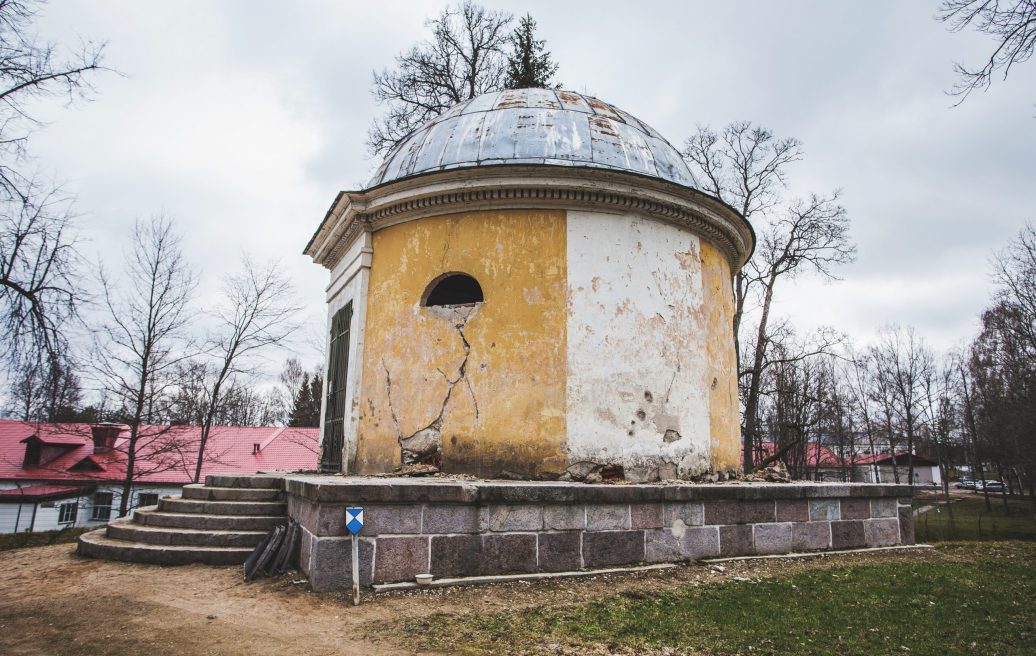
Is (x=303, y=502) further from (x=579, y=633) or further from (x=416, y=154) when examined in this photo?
(x=416, y=154)

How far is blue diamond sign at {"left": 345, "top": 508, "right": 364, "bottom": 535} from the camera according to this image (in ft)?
16.3

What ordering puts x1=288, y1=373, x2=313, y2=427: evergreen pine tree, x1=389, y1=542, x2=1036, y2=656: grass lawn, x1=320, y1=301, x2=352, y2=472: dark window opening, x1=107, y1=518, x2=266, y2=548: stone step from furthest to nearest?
x1=288, y1=373, x2=313, y2=427: evergreen pine tree
x1=320, y1=301, x2=352, y2=472: dark window opening
x1=107, y1=518, x2=266, y2=548: stone step
x1=389, y1=542, x2=1036, y2=656: grass lawn

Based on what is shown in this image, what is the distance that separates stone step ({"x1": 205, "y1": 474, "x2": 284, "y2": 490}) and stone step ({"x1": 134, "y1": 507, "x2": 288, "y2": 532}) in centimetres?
55

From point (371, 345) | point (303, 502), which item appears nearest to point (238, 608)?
point (303, 502)

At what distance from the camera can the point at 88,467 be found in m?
24.8

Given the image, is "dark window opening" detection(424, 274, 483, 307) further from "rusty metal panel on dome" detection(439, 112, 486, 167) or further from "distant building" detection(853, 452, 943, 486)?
"distant building" detection(853, 452, 943, 486)

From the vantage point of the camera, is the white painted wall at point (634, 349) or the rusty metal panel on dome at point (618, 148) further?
the rusty metal panel on dome at point (618, 148)

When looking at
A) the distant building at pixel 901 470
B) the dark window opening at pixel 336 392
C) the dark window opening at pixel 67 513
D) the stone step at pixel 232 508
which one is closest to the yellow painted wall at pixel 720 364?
the dark window opening at pixel 336 392

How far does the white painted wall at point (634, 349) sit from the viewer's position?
24.8 ft

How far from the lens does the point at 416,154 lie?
364 inches

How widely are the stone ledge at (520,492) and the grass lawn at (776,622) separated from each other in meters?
0.95

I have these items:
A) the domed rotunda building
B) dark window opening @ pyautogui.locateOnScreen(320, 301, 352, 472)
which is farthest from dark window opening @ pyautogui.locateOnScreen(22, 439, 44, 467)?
the domed rotunda building

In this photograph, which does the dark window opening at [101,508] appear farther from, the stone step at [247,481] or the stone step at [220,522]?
the stone step at [220,522]

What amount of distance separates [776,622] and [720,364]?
Answer: 4689mm
